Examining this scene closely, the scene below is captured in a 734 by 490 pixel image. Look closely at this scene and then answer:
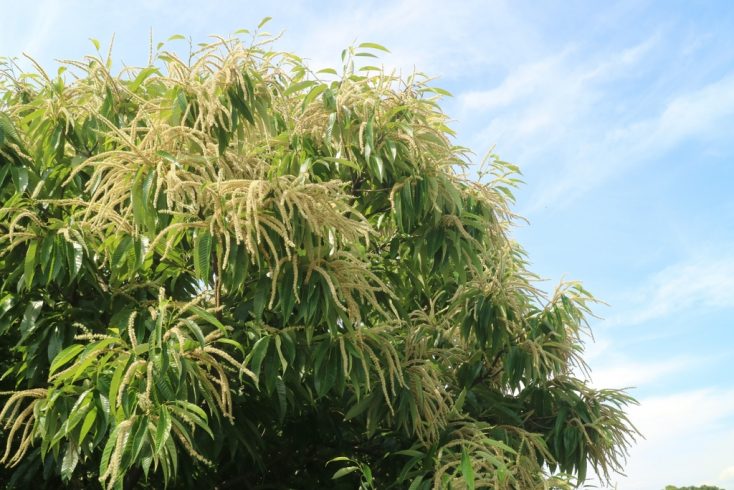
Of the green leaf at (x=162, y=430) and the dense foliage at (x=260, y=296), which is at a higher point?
the dense foliage at (x=260, y=296)

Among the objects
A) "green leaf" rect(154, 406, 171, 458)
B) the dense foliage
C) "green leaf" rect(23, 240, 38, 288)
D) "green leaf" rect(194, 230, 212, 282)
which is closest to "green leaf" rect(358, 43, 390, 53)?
the dense foliage

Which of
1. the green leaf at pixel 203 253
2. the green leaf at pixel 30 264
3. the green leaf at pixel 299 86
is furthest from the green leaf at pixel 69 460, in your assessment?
the green leaf at pixel 299 86

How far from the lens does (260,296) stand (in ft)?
10.8

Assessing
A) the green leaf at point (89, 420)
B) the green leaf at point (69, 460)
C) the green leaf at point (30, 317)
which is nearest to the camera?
the green leaf at point (89, 420)

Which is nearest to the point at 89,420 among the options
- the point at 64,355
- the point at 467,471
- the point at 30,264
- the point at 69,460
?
the point at 64,355

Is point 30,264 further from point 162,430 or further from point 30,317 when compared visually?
point 162,430

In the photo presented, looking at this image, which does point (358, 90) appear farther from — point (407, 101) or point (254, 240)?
point (254, 240)

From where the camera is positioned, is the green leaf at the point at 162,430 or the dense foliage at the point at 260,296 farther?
the dense foliage at the point at 260,296

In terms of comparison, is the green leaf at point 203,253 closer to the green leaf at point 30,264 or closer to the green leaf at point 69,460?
the green leaf at point 30,264

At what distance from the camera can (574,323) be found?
4.77 m

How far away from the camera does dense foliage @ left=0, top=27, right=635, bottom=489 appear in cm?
308

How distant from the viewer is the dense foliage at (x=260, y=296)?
3078 millimetres

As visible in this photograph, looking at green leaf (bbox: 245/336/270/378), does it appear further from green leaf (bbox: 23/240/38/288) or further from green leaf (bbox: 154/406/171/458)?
green leaf (bbox: 23/240/38/288)

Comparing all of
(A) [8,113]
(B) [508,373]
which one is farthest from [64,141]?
(B) [508,373]
